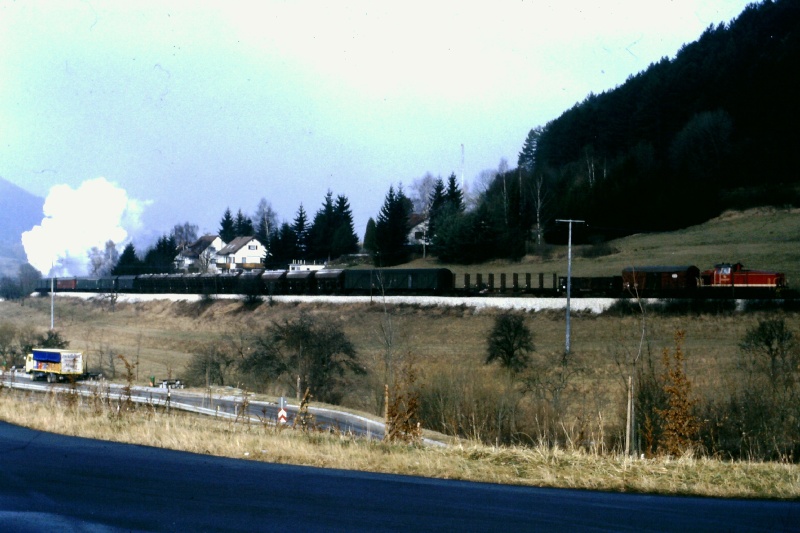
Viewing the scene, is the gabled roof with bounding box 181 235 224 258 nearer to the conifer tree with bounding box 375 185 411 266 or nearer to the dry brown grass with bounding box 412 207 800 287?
the conifer tree with bounding box 375 185 411 266

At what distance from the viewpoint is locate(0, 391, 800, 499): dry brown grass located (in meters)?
8.56

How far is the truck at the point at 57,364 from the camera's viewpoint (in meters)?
39.9

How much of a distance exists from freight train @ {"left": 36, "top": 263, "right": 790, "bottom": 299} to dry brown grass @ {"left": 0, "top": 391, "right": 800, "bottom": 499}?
31.7 metres

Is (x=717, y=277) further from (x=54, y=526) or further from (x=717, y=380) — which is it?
(x=54, y=526)

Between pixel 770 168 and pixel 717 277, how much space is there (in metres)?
42.8

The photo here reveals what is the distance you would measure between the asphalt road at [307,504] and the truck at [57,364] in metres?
33.1

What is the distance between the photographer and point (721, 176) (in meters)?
94.5

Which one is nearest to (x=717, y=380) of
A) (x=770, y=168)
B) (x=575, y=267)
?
(x=575, y=267)

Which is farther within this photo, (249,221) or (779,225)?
(249,221)

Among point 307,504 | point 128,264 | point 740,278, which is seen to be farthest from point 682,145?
point 307,504

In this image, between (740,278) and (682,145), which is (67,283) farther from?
(682,145)

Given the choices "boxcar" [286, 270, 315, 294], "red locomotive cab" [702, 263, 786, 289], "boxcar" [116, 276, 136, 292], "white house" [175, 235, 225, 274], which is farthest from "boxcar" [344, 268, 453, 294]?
"white house" [175, 235, 225, 274]

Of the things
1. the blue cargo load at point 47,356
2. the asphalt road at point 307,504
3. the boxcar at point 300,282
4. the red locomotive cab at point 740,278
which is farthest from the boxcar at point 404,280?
the asphalt road at point 307,504

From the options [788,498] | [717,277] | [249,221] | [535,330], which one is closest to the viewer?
[788,498]
